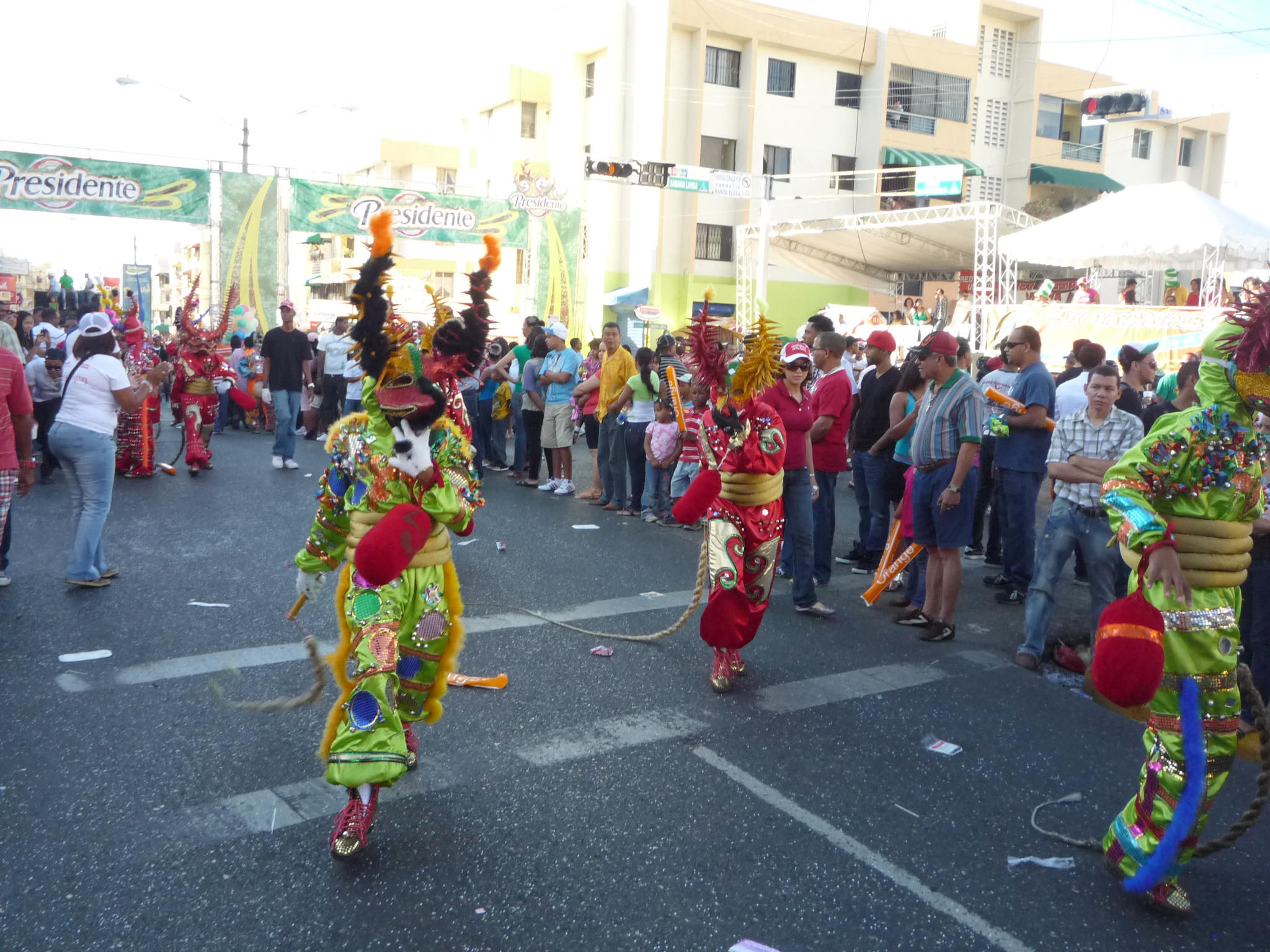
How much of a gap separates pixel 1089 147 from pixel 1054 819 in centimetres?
4127

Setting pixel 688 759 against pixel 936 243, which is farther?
pixel 936 243

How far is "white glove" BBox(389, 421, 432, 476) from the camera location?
3533 mm

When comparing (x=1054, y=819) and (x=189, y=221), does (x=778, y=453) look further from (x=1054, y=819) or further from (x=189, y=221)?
(x=189, y=221)

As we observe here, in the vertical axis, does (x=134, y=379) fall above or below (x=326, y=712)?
above

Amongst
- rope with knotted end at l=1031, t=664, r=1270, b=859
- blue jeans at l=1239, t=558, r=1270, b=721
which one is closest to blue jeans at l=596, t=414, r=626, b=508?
blue jeans at l=1239, t=558, r=1270, b=721

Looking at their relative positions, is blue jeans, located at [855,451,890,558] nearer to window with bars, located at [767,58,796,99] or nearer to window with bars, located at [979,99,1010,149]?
window with bars, located at [767,58,796,99]

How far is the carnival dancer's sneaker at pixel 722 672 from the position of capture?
5320 mm

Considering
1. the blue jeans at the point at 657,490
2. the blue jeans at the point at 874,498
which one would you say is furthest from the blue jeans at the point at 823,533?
the blue jeans at the point at 657,490

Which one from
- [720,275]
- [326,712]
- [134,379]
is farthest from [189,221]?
[326,712]

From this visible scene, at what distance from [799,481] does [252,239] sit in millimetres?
19430

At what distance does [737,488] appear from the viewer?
5406mm

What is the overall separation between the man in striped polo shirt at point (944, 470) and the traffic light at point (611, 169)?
66.0 feet

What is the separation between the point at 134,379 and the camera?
9.02m

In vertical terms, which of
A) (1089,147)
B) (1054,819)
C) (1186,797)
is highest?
(1089,147)
